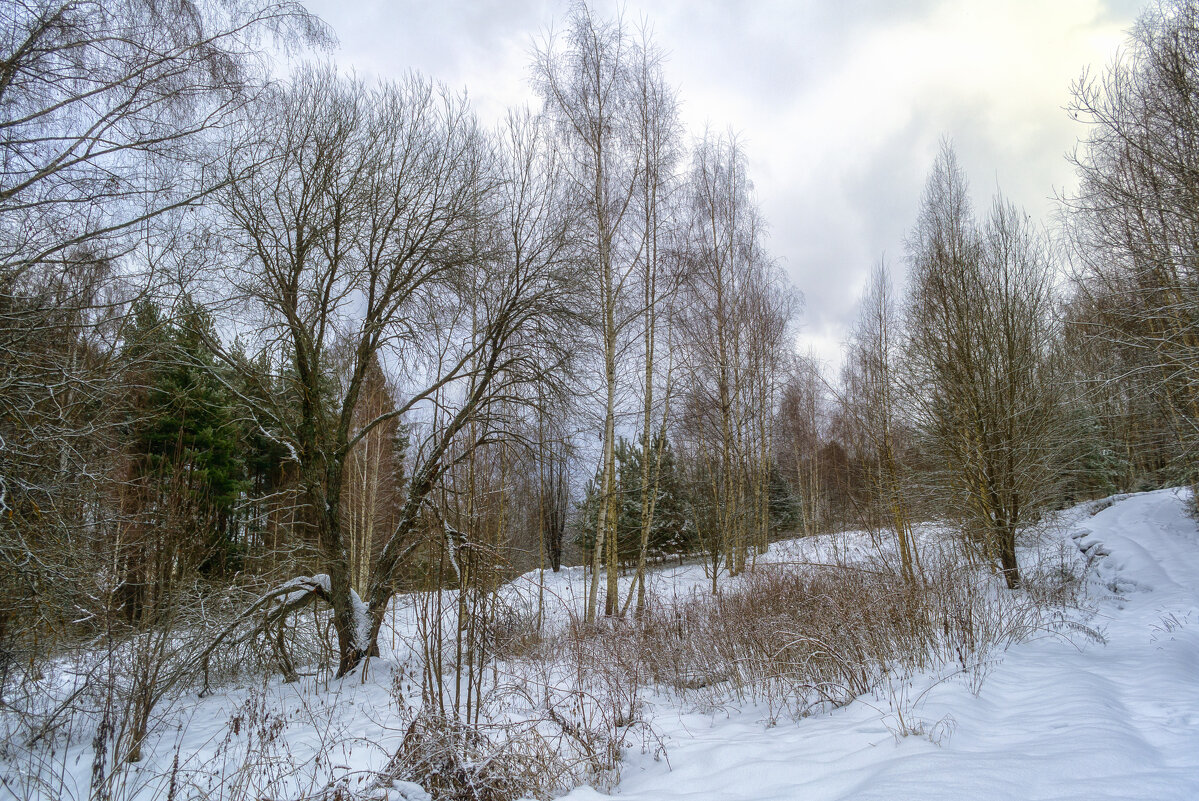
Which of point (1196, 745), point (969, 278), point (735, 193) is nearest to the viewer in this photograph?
point (1196, 745)

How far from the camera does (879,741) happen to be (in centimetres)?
335

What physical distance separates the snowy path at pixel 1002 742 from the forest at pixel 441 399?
0.41 m

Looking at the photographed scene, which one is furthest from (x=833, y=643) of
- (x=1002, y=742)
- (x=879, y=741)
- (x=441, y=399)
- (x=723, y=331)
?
(x=723, y=331)

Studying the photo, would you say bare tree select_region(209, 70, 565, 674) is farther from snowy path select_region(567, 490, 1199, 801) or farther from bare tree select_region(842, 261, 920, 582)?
bare tree select_region(842, 261, 920, 582)

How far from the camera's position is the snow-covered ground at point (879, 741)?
8.66 feet

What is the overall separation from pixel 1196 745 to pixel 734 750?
2624mm

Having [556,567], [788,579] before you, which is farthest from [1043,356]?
[556,567]

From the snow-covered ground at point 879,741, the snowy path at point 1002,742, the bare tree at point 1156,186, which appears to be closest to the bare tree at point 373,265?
the snow-covered ground at point 879,741

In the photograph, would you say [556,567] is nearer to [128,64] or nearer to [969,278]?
[969,278]

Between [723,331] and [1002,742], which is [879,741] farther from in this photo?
[723,331]

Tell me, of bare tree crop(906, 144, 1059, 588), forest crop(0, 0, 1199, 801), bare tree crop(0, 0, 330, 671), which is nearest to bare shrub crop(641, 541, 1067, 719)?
forest crop(0, 0, 1199, 801)

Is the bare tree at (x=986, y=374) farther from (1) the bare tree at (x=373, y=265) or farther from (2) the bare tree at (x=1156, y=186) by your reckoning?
(1) the bare tree at (x=373, y=265)

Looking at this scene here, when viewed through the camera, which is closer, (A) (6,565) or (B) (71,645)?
(A) (6,565)

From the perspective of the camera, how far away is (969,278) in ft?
32.1
